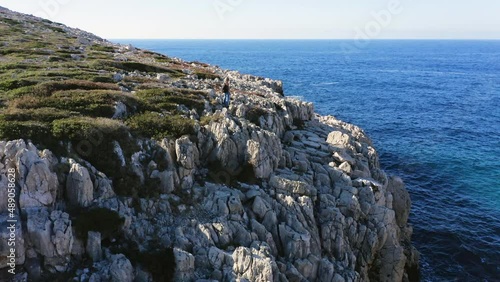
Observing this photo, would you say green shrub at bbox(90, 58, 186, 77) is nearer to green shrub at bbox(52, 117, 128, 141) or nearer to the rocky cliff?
the rocky cliff

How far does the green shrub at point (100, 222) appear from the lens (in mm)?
20906

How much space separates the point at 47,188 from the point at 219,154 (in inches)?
493

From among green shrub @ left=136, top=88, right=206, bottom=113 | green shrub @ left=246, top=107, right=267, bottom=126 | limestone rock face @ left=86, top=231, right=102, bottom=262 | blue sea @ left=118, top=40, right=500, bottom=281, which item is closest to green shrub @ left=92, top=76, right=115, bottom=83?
green shrub @ left=136, top=88, right=206, bottom=113

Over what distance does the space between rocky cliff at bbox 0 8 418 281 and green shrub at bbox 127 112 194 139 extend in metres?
0.09

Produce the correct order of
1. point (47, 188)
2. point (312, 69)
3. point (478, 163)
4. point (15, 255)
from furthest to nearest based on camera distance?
1. point (312, 69)
2. point (478, 163)
3. point (47, 188)
4. point (15, 255)

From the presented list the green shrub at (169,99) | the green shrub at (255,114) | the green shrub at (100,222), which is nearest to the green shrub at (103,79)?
the green shrub at (169,99)

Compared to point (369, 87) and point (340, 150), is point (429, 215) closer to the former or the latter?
point (340, 150)

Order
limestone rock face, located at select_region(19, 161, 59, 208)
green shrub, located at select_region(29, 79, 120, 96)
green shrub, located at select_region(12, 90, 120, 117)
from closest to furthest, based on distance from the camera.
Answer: limestone rock face, located at select_region(19, 161, 59, 208) → green shrub, located at select_region(12, 90, 120, 117) → green shrub, located at select_region(29, 79, 120, 96)

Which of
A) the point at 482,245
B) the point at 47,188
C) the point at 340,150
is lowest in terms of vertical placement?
the point at 482,245

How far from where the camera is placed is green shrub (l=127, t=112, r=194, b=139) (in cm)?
2883

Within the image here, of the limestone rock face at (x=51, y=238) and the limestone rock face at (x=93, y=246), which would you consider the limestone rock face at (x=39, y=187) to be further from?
the limestone rock face at (x=93, y=246)

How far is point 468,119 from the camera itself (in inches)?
3209

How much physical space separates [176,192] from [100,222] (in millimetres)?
5969

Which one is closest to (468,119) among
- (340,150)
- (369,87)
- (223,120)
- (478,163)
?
(478,163)
